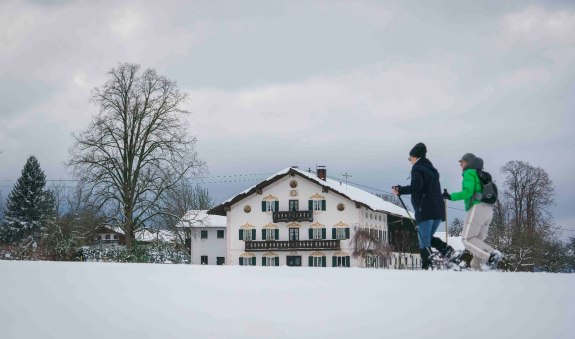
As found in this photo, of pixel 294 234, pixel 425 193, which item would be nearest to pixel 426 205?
pixel 425 193

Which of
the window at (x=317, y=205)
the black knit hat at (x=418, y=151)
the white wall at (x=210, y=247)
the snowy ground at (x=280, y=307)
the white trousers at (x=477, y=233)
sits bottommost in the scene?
the white wall at (x=210, y=247)

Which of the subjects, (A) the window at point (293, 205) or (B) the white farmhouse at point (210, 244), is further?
(B) the white farmhouse at point (210, 244)

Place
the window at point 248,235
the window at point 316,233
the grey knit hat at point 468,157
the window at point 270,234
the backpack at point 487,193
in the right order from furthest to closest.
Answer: the window at point 248,235
the window at point 270,234
the window at point 316,233
the grey knit hat at point 468,157
the backpack at point 487,193

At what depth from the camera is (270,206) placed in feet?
198

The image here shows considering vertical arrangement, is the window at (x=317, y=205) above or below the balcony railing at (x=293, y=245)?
above

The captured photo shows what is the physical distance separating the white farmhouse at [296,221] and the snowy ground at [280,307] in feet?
176

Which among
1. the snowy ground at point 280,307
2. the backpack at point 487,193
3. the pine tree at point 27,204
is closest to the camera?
Result: the snowy ground at point 280,307

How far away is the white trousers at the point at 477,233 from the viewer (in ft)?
20.5

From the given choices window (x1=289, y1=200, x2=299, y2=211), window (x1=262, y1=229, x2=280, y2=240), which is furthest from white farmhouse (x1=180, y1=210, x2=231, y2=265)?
window (x1=289, y1=200, x2=299, y2=211)

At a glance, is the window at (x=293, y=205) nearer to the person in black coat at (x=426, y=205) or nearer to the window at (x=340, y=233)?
the window at (x=340, y=233)

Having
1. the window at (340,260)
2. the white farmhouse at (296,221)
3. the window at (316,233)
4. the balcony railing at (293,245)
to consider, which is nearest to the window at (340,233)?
the white farmhouse at (296,221)

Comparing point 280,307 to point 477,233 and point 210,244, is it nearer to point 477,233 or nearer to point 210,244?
point 477,233

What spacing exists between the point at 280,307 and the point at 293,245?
5743cm

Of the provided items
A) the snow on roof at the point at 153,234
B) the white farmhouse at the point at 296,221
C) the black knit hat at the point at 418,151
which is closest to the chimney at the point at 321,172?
the white farmhouse at the point at 296,221
